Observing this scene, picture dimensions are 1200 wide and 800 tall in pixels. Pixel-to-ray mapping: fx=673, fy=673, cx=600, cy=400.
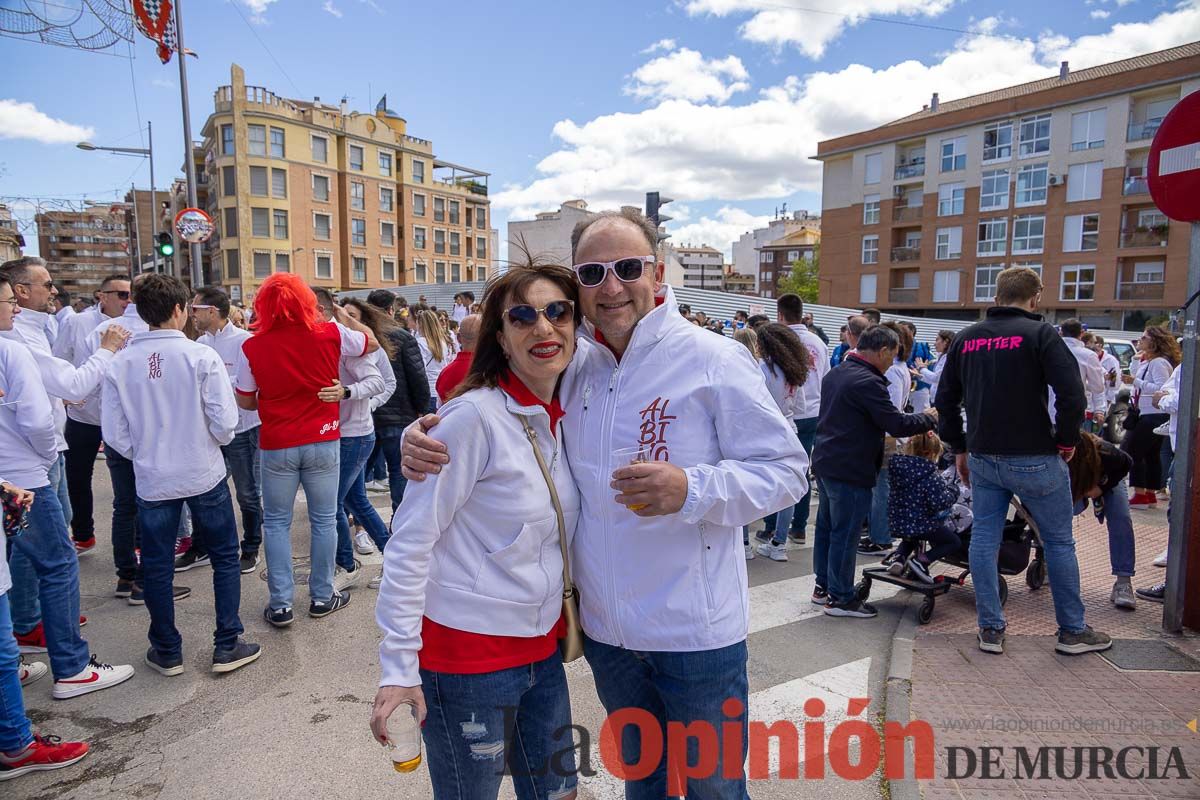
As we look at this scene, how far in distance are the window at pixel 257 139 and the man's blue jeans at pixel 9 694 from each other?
49678 mm

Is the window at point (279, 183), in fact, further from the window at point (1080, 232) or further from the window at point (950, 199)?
the window at point (1080, 232)

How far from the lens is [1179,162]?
13.4 ft

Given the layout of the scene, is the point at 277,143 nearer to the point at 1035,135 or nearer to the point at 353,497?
the point at 1035,135

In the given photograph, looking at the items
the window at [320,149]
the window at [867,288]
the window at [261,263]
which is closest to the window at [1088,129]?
the window at [867,288]

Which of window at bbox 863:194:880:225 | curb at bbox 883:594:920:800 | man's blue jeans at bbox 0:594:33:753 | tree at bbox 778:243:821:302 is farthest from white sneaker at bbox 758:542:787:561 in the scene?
tree at bbox 778:243:821:302

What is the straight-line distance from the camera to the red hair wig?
13.7 feet

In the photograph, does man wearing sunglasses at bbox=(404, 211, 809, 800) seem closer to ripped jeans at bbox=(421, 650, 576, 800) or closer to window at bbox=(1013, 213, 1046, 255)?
ripped jeans at bbox=(421, 650, 576, 800)

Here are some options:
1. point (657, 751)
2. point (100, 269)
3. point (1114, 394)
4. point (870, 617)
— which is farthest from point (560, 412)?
point (100, 269)

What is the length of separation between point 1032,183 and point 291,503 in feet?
153

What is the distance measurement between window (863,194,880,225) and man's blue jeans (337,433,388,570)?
158 ft

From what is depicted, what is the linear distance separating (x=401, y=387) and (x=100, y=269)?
Result: 138 meters

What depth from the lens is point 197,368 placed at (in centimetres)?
388

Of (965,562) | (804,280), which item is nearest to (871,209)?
(804,280)

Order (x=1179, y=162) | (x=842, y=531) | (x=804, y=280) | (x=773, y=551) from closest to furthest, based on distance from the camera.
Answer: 1. (x=1179, y=162)
2. (x=842, y=531)
3. (x=773, y=551)
4. (x=804, y=280)
